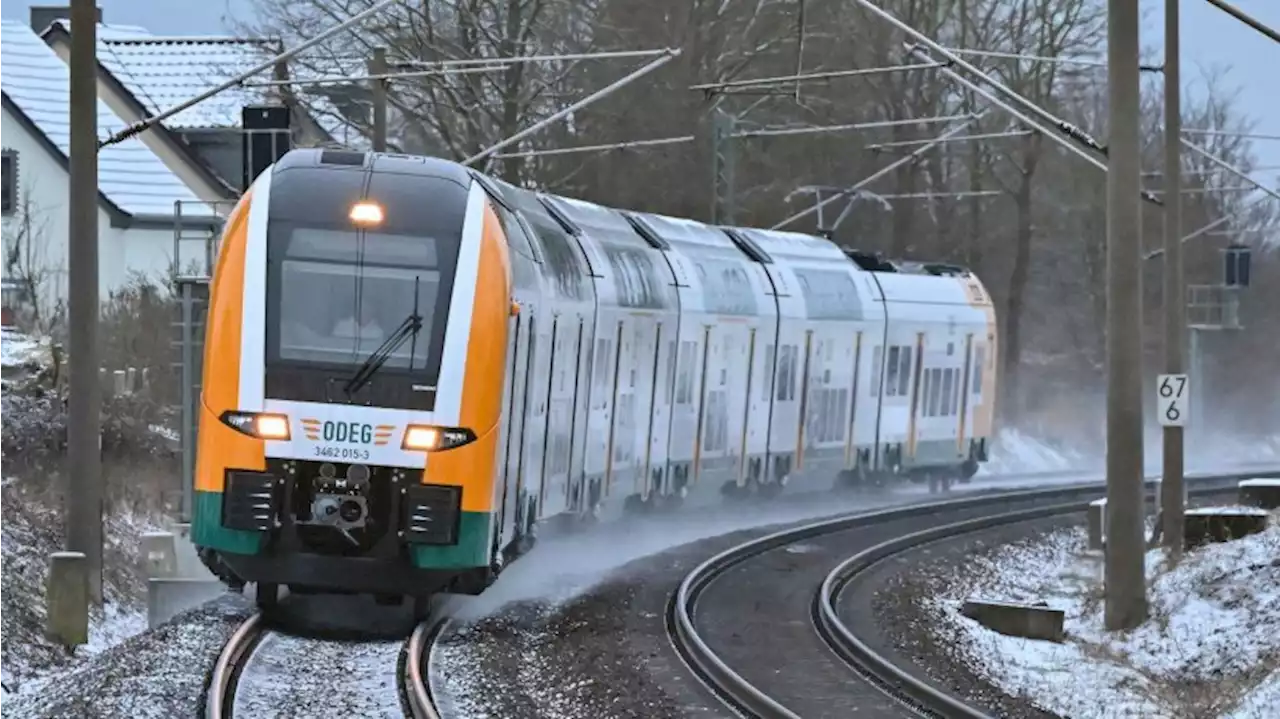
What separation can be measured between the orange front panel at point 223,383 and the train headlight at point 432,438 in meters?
0.94

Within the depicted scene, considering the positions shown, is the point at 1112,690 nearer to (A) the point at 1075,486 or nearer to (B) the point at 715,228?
(B) the point at 715,228

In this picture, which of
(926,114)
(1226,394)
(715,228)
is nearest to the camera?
(715,228)

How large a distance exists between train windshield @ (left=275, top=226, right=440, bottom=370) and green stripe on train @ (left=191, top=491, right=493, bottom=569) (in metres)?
1.06

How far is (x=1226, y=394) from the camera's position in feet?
228

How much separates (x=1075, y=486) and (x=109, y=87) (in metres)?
20.5

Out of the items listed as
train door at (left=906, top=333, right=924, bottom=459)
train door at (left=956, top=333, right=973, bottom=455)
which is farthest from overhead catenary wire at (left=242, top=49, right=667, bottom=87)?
train door at (left=956, top=333, right=973, bottom=455)

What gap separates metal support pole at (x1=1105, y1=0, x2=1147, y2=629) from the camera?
17.8 metres

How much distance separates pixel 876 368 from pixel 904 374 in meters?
1.29

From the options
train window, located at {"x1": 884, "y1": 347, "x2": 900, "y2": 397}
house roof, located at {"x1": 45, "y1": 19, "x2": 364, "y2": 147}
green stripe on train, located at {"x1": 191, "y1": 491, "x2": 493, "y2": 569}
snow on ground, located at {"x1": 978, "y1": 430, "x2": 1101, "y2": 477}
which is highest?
house roof, located at {"x1": 45, "y1": 19, "x2": 364, "y2": 147}

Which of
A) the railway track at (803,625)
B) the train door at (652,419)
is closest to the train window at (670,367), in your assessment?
the train door at (652,419)

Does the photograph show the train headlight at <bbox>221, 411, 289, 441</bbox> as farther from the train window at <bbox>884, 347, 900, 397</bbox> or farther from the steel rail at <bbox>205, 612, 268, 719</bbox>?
the train window at <bbox>884, 347, 900, 397</bbox>

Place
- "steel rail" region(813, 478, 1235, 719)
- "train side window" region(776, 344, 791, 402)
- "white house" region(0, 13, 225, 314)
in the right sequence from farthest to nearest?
"white house" region(0, 13, 225, 314)
"train side window" region(776, 344, 791, 402)
"steel rail" region(813, 478, 1235, 719)

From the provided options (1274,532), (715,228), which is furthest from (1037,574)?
(715,228)

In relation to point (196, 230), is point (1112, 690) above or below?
below
